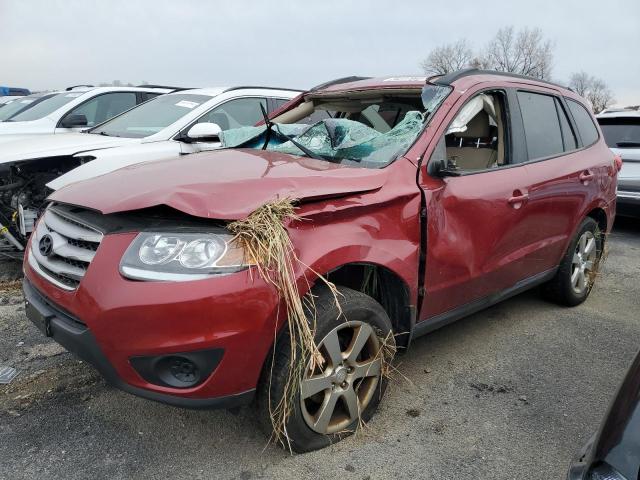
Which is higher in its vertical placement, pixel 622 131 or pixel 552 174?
pixel 552 174

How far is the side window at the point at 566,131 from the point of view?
401 cm

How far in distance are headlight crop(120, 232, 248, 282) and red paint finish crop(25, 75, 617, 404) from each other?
3cm

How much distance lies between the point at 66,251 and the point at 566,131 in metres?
3.55

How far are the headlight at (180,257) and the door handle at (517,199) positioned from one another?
6.26 ft

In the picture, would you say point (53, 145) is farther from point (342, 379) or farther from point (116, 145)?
point (342, 379)

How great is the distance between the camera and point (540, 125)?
12.4 ft

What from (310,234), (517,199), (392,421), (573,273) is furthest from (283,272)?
(573,273)

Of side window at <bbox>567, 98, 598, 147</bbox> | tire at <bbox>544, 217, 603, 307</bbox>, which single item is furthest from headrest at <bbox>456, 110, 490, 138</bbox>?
tire at <bbox>544, 217, 603, 307</bbox>

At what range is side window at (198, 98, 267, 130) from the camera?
5469mm

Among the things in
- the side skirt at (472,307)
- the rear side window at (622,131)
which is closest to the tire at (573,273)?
the side skirt at (472,307)

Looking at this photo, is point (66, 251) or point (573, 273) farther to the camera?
point (573, 273)

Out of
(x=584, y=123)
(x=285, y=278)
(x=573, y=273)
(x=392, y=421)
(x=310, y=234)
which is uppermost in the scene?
(x=584, y=123)

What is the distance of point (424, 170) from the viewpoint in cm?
279

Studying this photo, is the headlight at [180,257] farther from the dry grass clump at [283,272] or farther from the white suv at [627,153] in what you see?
the white suv at [627,153]
